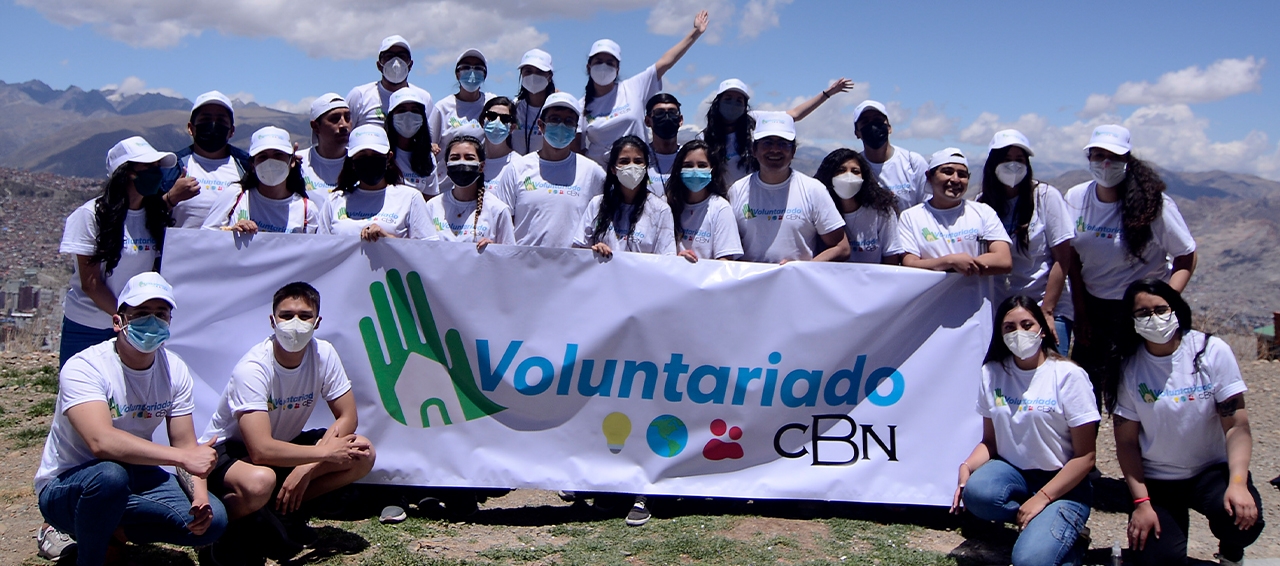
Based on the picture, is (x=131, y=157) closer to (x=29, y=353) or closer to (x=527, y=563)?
(x=527, y=563)

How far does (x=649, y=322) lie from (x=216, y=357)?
2.61m

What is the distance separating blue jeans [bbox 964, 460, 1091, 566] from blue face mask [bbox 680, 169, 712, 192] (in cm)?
235

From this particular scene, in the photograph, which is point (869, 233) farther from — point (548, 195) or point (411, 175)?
point (411, 175)

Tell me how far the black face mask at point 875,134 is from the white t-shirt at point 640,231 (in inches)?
70.8

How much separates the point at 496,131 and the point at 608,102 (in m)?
1.11

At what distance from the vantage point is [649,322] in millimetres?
5891

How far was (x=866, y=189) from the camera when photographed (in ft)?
20.4

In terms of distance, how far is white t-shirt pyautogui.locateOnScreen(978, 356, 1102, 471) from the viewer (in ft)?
16.2

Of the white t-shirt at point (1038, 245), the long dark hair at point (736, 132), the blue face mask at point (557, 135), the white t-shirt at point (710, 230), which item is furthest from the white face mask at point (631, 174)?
the white t-shirt at point (1038, 245)

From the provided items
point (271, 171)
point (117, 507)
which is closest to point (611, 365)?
point (271, 171)

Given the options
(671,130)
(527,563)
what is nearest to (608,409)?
(527,563)

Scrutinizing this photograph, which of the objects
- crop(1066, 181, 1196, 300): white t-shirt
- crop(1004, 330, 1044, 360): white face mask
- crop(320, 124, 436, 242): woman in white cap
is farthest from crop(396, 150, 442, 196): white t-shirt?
crop(1066, 181, 1196, 300): white t-shirt

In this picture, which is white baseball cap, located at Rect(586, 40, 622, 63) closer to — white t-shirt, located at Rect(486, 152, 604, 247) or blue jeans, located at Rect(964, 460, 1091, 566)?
white t-shirt, located at Rect(486, 152, 604, 247)

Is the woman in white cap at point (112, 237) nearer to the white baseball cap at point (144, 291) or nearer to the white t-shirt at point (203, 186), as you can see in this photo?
the white t-shirt at point (203, 186)
